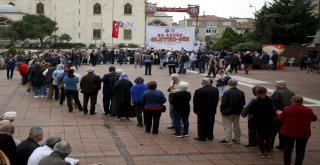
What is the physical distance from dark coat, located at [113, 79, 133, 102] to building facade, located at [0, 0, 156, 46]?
203 feet

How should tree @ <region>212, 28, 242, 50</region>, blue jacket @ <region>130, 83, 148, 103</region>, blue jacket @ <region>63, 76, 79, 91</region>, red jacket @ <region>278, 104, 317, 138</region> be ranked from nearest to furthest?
1. red jacket @ <region>278, 104, 317, 138</region>
2. blue jacket @ <region>130, 83, 148, 103</region>
3. blue jacket @ <region>63, 76, 79, 91</region>
4. tree @ <region>212, 28, 242, 50</region>

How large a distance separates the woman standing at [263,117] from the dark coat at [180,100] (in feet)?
6.03

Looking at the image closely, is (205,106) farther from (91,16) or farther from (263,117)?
(91,16)

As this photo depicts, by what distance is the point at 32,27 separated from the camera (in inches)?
2596

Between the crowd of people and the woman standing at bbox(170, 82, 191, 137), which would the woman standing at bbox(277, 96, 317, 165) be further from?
the woman standing at bbox(170, 82, 191, 137)

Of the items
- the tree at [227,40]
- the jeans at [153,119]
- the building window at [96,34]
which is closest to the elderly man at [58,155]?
the jeans at [153,119]

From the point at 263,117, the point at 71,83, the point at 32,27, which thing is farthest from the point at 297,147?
the point at 32,27

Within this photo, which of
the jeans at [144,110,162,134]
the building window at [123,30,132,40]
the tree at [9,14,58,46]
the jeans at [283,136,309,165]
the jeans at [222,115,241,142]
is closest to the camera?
the jeans at [283,136,309,165]

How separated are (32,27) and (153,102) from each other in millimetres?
57516

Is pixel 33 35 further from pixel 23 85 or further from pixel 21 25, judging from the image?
pixel 23 85

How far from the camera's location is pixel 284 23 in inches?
1677

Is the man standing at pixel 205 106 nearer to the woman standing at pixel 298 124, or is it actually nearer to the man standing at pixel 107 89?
the woman standing at pixel 298 124

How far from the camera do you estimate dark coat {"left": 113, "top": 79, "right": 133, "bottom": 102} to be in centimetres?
1322

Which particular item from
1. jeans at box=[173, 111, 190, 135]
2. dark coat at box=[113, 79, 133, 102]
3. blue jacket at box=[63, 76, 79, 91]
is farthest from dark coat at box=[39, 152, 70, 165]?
blue jacket at box=[63, 76, 79, 91]
